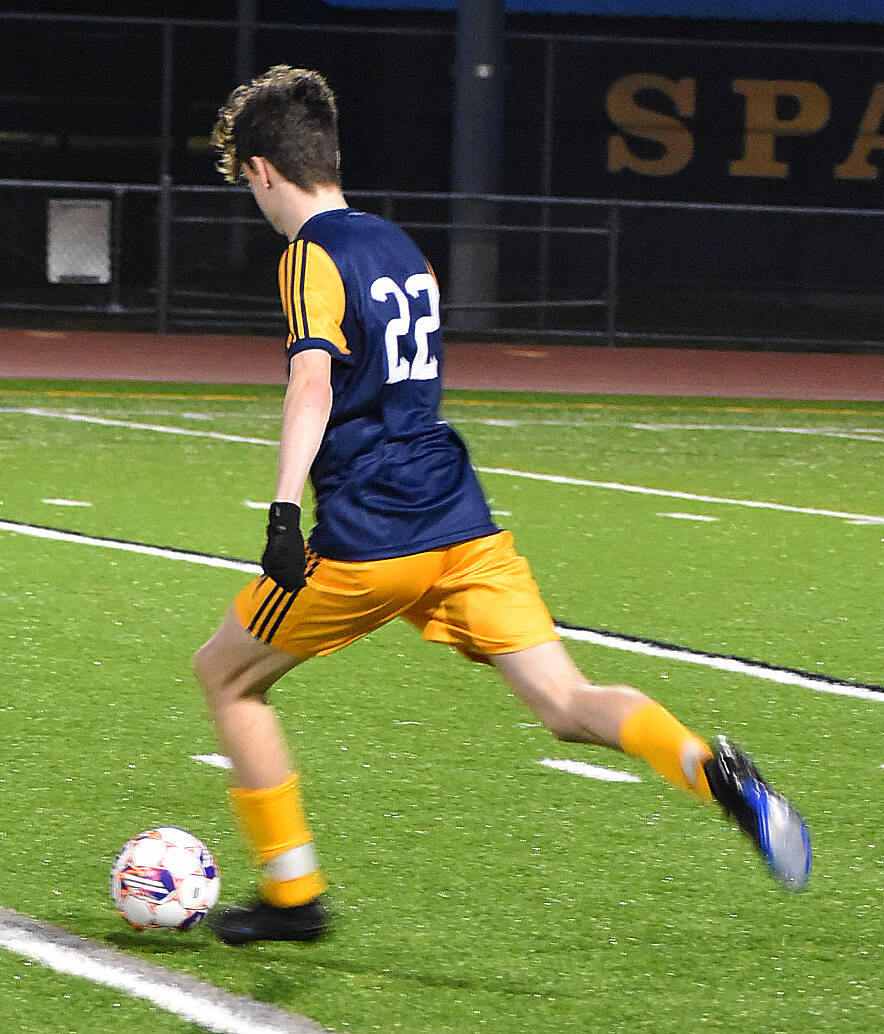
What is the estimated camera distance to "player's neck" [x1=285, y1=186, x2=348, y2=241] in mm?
4352

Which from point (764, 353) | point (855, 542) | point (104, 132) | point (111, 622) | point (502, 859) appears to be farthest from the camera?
point (104, 132)

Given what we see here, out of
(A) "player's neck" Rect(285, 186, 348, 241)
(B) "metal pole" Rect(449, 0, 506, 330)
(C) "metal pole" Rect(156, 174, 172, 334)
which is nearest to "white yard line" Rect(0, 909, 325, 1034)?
(A) "player's neck" Rect(285, 186, 348, 241)

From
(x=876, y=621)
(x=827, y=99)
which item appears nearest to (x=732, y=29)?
(x=827, y=99)

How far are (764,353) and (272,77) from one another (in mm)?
17843

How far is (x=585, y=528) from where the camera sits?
10484 mm

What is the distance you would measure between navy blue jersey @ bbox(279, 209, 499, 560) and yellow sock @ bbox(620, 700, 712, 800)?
0.54m

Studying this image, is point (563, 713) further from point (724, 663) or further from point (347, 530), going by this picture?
point (724, 663)

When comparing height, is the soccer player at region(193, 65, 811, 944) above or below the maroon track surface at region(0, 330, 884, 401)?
above

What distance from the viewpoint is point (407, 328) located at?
4332 millimetres

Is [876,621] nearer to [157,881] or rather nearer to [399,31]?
[157,881]

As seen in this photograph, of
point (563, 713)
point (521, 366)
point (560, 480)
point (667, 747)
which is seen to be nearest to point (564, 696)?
point (563, 713)

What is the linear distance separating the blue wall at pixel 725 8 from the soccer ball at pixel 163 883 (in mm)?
21376

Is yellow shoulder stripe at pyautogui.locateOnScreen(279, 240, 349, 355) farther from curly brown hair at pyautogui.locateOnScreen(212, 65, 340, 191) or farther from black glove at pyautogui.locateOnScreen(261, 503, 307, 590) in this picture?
black glove at pyautogui.locateOnScreen(261, 503, 307, 590)

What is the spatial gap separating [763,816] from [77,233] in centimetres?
1707
